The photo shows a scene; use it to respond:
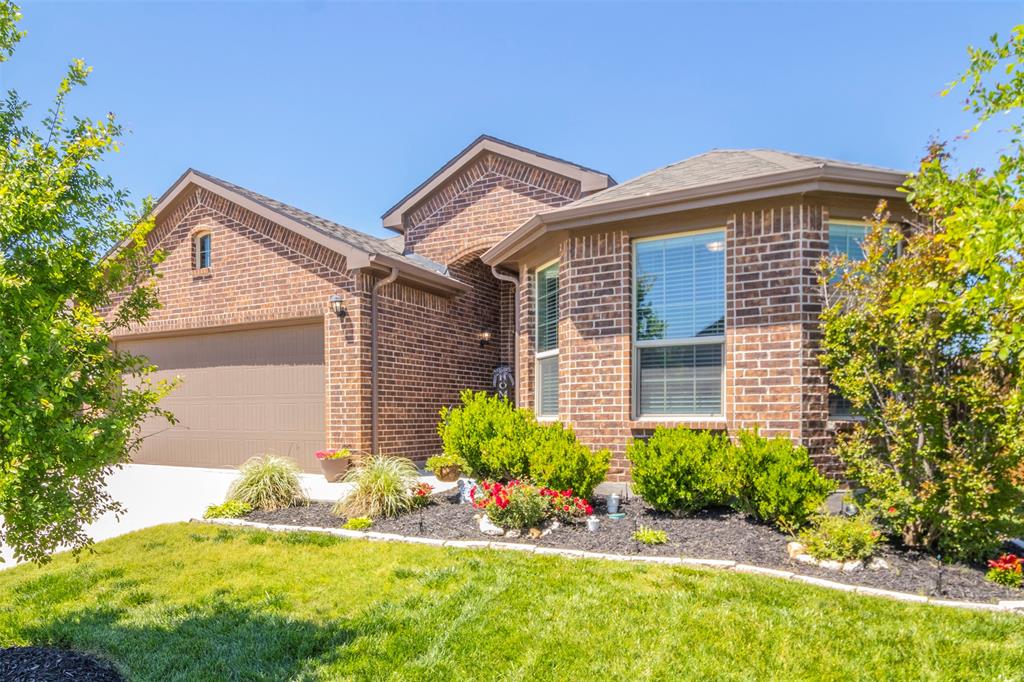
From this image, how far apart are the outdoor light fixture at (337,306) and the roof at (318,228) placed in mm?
602

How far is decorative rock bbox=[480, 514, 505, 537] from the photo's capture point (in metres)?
5.88

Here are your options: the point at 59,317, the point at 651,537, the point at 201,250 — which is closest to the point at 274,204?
the point at 201,250

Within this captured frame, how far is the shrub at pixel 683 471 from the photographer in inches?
232

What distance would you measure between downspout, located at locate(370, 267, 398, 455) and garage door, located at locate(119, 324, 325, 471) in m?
1.07

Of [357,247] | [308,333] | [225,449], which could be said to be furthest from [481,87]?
[225,449]

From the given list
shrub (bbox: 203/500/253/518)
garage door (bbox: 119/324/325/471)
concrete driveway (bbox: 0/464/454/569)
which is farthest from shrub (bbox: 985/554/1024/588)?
garage door (bbox: 119/324/325/471)

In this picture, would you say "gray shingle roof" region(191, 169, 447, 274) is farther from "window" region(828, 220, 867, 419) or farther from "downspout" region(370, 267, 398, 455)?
"window" region(828, 220, 867, 419)

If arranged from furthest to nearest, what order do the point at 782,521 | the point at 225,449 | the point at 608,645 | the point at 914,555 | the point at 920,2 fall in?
the point at 225,449
the point at 920,2
the point at 782,521
the point at 914,555
the point at 608,645

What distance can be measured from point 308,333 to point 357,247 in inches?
77.5

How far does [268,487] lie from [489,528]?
338cm

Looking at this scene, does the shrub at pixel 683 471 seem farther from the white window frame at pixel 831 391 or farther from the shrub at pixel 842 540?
the white window frame at pixel 831 391

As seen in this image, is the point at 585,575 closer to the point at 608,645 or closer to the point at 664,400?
the point at 608,645

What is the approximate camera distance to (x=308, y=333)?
10.5 m

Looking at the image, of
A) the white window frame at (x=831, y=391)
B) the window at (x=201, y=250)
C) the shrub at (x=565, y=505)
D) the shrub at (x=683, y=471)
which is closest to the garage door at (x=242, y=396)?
the window at (x=201, y=250)
